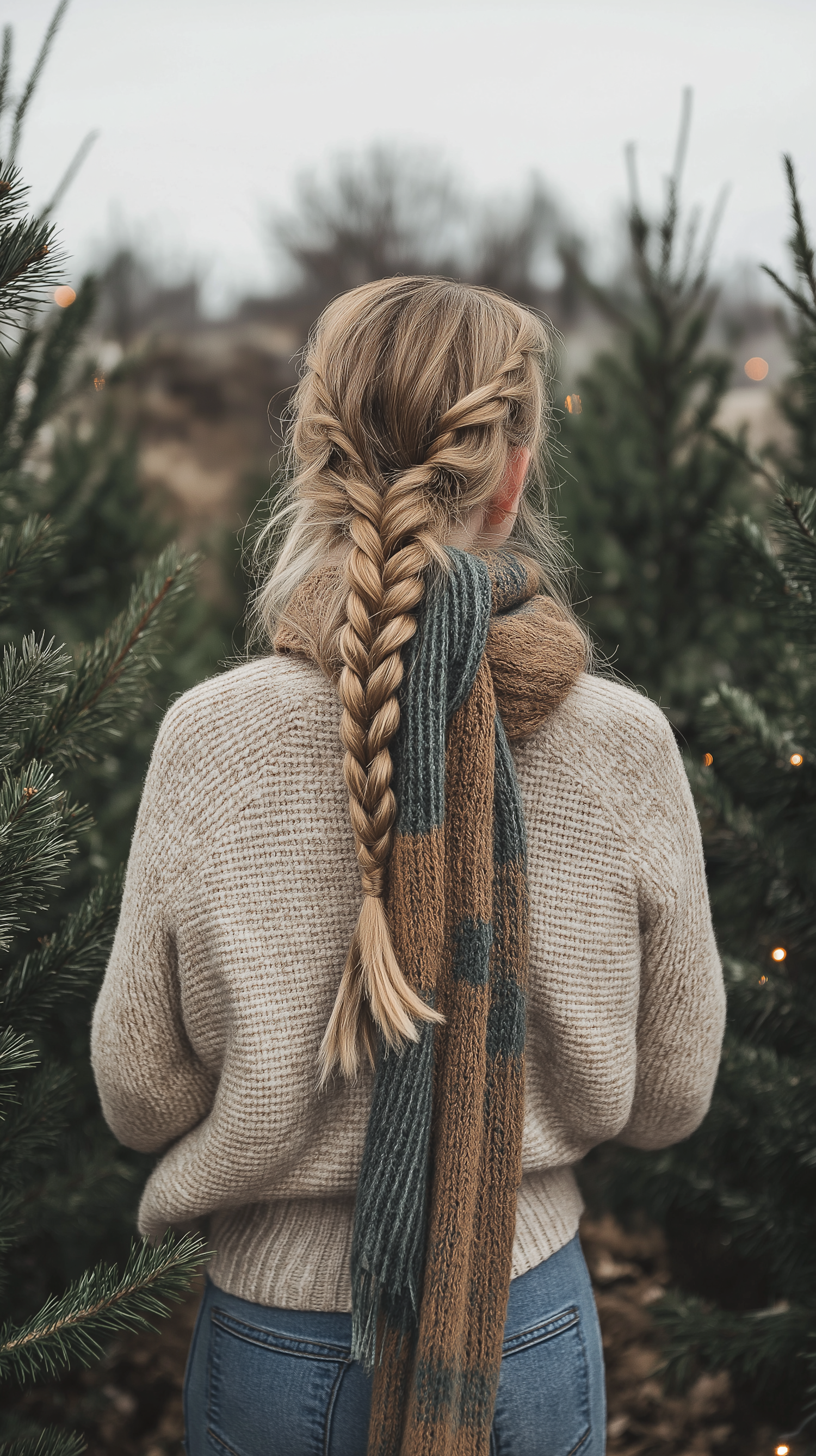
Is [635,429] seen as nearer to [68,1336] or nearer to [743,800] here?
[743,800]

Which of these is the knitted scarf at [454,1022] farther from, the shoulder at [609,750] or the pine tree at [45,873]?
the pine tree at [45,873]

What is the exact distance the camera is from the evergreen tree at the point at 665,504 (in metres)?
2.69

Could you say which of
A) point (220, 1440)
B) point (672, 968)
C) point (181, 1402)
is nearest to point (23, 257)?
point (672, 968)

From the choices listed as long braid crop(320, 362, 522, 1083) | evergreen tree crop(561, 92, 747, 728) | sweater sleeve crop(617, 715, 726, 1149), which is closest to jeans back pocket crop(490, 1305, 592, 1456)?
sweater sleeve crop(617, 715, 726, 1149)

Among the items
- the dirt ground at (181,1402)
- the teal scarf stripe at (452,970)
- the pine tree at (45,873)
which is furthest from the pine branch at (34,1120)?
the dirt ground at (181,1402)

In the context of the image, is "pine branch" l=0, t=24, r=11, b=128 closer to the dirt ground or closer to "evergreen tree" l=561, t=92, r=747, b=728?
"evergreen tree" l=561, t=92, r=747, b=728

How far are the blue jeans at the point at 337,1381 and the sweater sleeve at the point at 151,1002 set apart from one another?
23 centimetres

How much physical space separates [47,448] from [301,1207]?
107 inches

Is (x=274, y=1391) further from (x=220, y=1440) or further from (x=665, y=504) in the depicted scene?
(x=665, y=504)

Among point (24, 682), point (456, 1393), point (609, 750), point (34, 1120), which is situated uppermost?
point (609, 750)

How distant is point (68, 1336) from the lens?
3.60ft

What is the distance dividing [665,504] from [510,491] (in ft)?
5.84

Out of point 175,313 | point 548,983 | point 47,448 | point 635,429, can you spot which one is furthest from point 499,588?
point 175,313

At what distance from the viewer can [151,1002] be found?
114 centimetres
